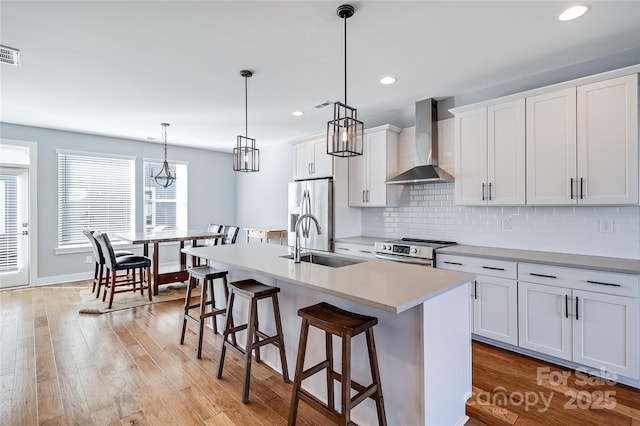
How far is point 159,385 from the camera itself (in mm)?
2336

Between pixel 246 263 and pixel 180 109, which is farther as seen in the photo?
pixel 180 109

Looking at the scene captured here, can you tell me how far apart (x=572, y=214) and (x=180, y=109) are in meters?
4.67

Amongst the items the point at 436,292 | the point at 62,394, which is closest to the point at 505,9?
the point at 436,292

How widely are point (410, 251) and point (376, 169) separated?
1323 millimetres

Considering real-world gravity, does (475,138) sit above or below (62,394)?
above

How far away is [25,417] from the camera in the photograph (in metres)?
1.98

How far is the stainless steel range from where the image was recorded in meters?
3.30

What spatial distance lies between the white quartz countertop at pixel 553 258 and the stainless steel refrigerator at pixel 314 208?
1.63 meters

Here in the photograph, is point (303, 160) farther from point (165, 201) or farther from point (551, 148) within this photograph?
point (165, 201)

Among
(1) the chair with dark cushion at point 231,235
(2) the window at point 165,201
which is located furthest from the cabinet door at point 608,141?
(2) the window at point 165,201

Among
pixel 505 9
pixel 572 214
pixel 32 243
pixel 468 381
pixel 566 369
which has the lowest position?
pixel 566 369

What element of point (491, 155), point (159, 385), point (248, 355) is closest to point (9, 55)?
point (159, 385)

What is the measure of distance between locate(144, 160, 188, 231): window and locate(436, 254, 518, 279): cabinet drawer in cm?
527

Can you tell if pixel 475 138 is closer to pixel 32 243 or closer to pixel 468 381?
pixel 468 381
